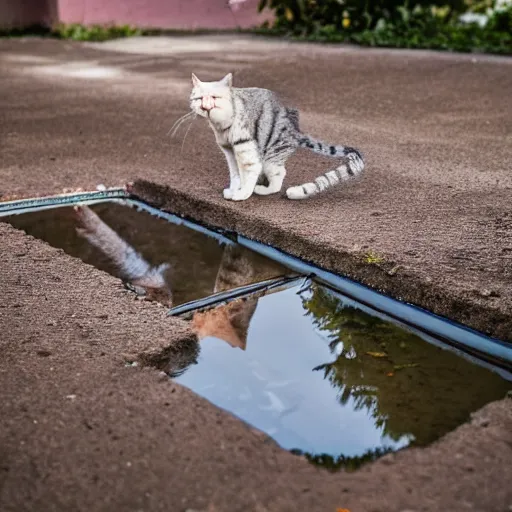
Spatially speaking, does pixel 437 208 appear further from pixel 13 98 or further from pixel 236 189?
pixel 13 98

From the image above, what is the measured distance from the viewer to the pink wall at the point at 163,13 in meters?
11.8

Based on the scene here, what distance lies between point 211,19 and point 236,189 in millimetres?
10038

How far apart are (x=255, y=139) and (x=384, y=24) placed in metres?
7.94

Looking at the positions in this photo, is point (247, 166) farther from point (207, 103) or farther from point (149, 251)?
point (149, 251)

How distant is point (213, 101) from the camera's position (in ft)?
10.8

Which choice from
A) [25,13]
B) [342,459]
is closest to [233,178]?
[342,459]

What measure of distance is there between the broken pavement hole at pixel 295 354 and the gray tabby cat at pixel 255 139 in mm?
362

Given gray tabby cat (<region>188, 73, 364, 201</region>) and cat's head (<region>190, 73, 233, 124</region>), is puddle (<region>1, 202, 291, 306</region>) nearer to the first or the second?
gray tabby cat (<region>188, 73, 364, 201</region>)

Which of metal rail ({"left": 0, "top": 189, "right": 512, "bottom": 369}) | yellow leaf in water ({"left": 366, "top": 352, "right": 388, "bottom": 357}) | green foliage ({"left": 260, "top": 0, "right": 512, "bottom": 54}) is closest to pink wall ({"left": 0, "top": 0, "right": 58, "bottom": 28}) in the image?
green foliage ({"left": 260, "top": 0, "right": 512, "bottom": 54})

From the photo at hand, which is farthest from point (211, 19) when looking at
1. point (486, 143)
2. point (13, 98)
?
point (486, 143)

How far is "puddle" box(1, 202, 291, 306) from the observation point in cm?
303

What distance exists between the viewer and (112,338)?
2357mm

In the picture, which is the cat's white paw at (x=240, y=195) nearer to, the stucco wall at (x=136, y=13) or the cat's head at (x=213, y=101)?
the cat's head at (x=213, y=101)

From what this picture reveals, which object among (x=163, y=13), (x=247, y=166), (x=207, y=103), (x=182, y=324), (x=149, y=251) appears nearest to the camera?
(x=182, y=324)
